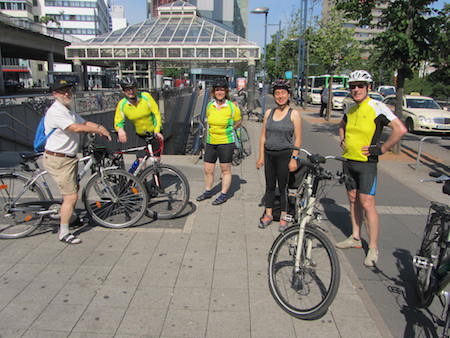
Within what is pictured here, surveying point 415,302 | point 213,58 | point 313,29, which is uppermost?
point 313,29

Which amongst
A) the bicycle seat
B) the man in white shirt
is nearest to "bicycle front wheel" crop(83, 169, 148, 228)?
the man in white shirt

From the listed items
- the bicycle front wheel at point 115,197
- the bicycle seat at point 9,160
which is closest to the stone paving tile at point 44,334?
the bicycle front wheel at point 115,197

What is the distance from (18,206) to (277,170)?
121 inches

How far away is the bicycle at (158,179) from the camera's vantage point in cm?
489

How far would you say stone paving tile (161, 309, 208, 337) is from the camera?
9.18 feet

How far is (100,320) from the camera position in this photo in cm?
293

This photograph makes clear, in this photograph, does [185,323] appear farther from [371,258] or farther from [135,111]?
[135,111]

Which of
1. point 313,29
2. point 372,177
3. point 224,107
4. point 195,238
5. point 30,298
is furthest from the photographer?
point 313,29

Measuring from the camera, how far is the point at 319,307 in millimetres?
2885

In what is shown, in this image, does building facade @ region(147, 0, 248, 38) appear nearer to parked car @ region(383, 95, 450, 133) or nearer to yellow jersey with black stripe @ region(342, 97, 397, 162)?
parked car @ region(383, 95, 450, 133)

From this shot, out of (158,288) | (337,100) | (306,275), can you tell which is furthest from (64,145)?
(337,100)

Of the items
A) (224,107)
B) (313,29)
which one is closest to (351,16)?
(224,107)

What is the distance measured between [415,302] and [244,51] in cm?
1919

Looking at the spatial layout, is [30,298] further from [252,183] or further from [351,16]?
[351,16]
